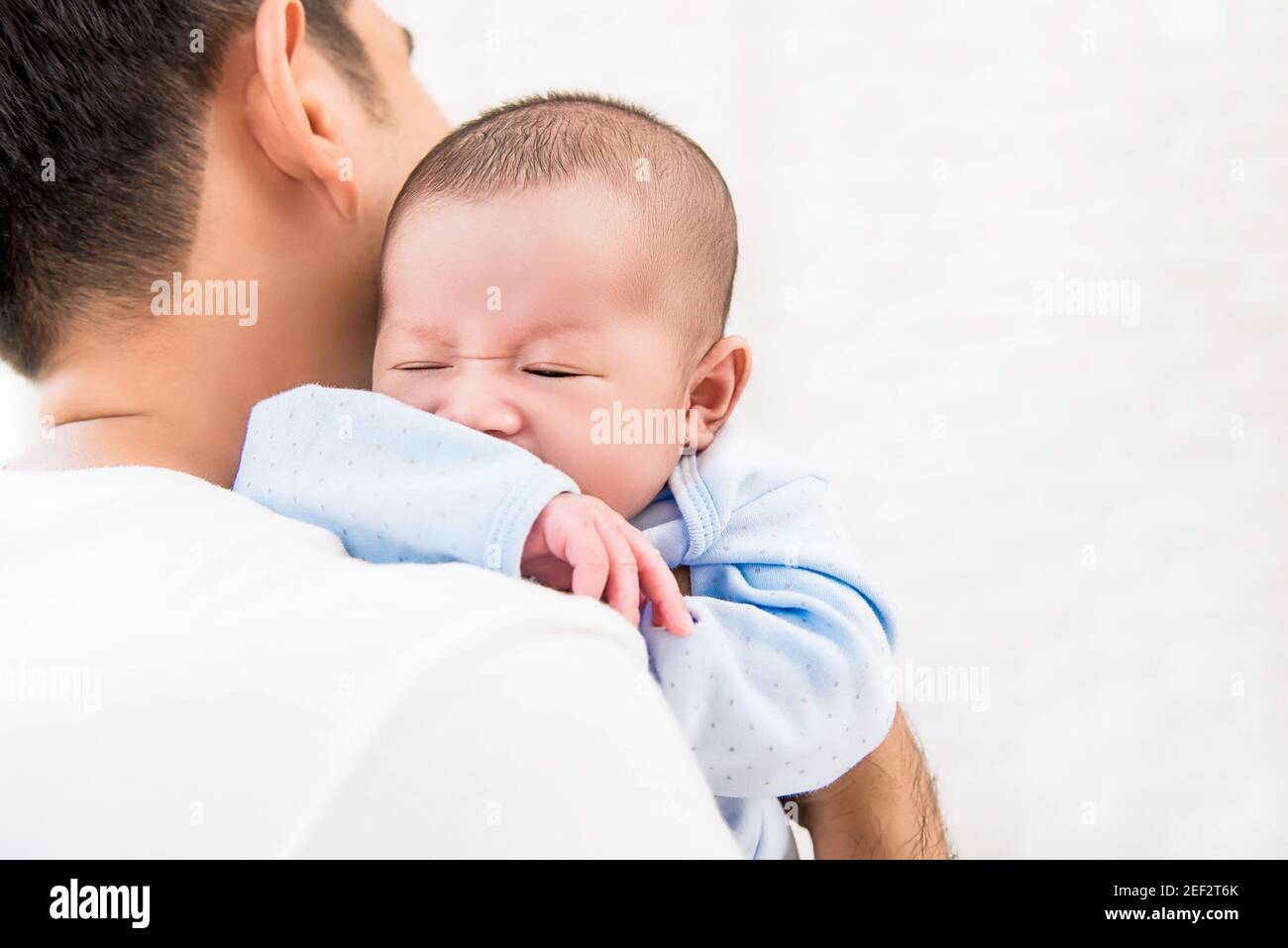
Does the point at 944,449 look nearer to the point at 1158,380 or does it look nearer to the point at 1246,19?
the point at 1158,380

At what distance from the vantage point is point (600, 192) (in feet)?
3.10

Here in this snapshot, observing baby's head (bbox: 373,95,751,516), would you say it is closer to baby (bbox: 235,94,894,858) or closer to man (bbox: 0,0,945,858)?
baby (bbox: 235,94,894,858)

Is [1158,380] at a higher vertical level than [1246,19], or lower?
lower

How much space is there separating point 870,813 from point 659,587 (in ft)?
1.82

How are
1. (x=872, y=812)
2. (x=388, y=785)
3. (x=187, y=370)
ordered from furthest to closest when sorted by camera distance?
(x=872, y=812) → (x=187, y=370) → (x=388, y=785)

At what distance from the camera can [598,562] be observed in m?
0.70

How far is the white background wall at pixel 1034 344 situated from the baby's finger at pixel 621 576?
1.49 metres

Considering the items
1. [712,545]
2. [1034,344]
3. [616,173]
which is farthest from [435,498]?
[1034,344]

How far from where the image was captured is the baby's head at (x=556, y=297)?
0.90 meters

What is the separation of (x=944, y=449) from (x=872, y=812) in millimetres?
1123

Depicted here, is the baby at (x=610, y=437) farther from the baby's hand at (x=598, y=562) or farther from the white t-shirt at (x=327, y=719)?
the white t-shirt at (x=327, y=719)

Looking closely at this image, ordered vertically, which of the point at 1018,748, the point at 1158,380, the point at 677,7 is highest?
the point at 677,7

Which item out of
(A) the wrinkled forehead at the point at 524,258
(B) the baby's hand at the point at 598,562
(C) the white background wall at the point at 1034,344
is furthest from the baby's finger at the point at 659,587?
(C) the white background wall at the point at 1034,344
